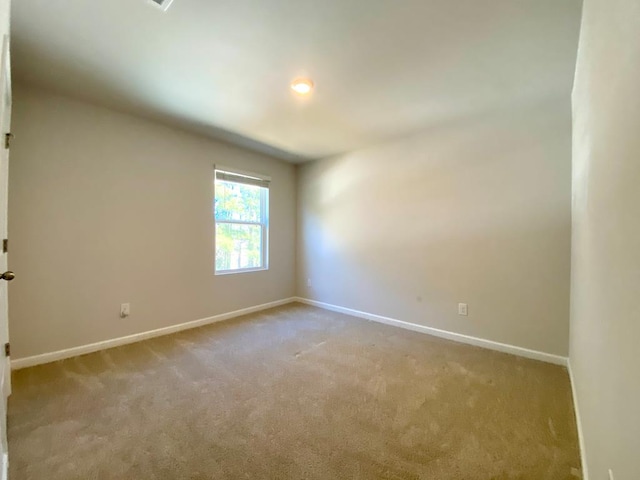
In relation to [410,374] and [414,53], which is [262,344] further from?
[414,53]

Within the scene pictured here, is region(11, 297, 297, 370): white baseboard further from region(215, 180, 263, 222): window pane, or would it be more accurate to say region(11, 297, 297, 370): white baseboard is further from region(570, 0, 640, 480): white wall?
region(570, 0, 640, 480): white wall

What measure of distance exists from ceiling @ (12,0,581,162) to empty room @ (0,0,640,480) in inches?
0.7

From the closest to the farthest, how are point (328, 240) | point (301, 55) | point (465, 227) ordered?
1. point (301, 55)
2. point (465, 227)
3. point (328, 240)

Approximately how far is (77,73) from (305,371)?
2979 mm

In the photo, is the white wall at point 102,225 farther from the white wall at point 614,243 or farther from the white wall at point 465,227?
the white wall at point 614,243

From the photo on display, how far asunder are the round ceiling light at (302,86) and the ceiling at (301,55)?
61 mm

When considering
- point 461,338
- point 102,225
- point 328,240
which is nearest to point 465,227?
point 461,338

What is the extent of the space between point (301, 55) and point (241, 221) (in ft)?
8.41

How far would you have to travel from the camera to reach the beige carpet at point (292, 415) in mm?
1418

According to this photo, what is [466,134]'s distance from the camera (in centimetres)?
304

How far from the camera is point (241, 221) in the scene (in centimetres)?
409

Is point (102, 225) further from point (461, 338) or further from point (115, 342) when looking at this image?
point (461, 338)

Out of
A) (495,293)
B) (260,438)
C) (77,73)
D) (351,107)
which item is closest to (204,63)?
(77,73)

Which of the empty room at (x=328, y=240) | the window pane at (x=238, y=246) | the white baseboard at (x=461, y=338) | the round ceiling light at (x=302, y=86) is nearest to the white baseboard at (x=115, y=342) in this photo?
the empty room at (x=328, y=240)
